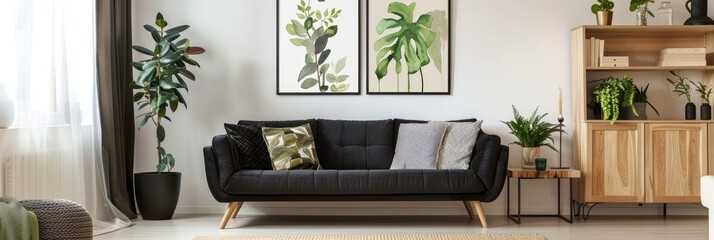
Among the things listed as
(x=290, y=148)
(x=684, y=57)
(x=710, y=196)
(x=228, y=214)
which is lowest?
(x=228, y=214)

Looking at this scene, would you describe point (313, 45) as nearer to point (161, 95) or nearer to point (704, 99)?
point (161, 95)

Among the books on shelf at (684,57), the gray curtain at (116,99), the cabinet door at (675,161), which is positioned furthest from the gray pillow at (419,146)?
the gray curtain at (116,99)

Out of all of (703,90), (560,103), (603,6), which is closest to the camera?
(560,103)

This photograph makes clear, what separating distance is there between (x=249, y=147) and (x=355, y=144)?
0.79 m

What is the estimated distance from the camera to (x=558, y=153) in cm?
623

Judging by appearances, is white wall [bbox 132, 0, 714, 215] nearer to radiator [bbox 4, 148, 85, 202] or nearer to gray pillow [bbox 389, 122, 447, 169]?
gray pillow [bbox 389, 122, 447, 169]

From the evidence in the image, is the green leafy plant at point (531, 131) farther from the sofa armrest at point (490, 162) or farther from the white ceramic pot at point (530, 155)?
the sofa armrest at point (490, 162)

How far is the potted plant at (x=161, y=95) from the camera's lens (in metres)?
5.75

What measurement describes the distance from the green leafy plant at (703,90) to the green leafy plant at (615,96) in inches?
22.1

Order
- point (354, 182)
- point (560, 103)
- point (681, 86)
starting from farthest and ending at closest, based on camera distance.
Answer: point (681, 86) → point (560, 103) → point (354, 182)

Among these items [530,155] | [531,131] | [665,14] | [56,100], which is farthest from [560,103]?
[56,100]

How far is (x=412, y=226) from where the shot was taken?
5.58m

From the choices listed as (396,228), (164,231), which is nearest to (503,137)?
(396,228)

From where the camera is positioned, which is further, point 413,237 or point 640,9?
point 640,9
